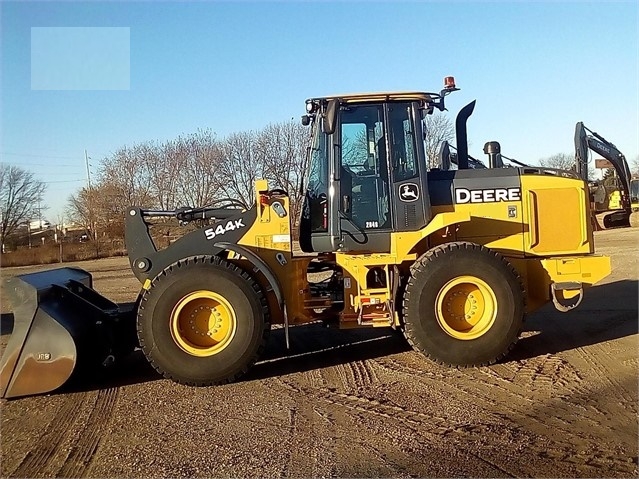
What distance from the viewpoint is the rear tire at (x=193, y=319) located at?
591 centimetres

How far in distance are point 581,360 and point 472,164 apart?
278 centimetres

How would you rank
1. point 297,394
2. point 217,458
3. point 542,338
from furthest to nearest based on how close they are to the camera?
point 542,338, point 297,394, point 217,458

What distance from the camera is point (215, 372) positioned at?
591cm

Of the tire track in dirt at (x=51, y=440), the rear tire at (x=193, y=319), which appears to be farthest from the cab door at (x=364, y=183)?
the tire track in dirt at (x=51, y=440)

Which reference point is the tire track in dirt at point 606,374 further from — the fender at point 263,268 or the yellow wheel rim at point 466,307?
the fender at point 263,268

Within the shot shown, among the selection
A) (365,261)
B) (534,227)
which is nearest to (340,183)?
(365,261)

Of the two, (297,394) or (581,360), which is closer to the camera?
(297,394)

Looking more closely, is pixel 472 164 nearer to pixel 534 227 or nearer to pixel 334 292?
pixel 534 227

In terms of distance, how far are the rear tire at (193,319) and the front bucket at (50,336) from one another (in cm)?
48

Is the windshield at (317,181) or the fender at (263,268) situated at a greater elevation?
the windshield at (317,181)

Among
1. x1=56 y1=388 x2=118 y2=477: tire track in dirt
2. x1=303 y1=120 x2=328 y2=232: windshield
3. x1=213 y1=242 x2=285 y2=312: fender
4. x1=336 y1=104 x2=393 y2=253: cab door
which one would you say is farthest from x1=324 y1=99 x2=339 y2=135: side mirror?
x1=56 y1=388 x2=118 y2=477: tire track in dirt

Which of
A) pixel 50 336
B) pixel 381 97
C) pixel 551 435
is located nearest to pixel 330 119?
pixel 381 97

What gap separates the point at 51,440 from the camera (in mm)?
4691

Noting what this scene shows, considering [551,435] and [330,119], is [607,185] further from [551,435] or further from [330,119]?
[551,435]
